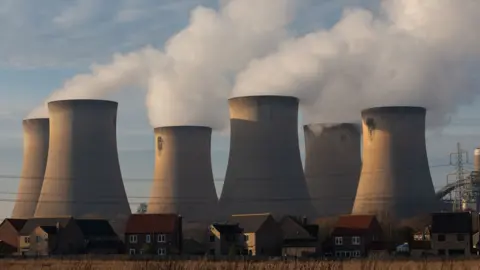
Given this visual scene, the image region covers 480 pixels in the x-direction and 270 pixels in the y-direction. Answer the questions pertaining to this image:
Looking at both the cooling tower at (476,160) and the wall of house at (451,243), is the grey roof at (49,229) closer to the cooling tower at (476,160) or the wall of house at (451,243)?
the wall of house at (451,243)

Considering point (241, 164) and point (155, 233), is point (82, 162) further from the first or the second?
point (241, 164)

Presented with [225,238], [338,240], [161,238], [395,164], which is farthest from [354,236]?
[161,238]

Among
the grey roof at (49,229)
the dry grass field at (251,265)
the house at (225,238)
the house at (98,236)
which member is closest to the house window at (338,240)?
the house at (225,238)

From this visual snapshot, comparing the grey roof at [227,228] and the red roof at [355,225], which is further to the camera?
the grey roof at [227,228]

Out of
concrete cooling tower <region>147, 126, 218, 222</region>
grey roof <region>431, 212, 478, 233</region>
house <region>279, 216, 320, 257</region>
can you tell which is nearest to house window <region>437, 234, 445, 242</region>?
grey roof <region>431, 212, 478, 233</region>

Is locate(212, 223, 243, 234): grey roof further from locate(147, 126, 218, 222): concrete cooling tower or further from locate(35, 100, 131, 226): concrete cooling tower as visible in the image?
locate(35, 100, 131, 226): concrete cooling tower

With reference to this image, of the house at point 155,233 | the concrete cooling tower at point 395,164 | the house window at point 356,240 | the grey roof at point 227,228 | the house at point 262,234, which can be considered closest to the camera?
the house window at point 356,240
